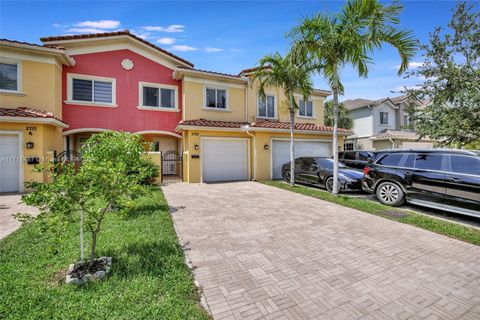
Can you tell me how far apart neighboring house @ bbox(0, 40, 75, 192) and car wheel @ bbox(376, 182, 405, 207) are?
1366 centimetres

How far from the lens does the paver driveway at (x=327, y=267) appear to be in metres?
2.84

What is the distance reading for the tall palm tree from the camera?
320 inches

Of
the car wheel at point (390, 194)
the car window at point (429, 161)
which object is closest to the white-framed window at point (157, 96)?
the car wheel at point (390, 194)

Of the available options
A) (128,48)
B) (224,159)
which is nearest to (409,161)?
(224,159)

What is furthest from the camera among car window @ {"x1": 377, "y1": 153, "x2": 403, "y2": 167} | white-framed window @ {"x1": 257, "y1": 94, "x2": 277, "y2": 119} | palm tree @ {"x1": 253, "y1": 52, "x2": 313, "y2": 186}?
white-framed window @ {"x1": 257, "y1": 94, "x2": 277, "y2": 119}

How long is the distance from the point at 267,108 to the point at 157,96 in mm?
7494

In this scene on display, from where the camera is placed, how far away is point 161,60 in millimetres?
14781

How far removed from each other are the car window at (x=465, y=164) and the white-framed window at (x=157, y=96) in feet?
44.4

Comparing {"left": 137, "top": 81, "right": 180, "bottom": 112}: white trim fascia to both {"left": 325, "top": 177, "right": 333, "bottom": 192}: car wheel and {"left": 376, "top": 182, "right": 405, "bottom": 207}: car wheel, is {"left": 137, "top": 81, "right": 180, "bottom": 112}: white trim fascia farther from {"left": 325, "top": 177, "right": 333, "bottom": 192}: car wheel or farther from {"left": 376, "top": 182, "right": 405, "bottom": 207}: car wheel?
{"left": 376, "top": 182, "right": 405, "bottom": 207}: car wheel

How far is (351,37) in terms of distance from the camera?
28.1 ft

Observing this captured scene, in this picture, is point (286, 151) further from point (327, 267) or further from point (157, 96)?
point (327, 267)

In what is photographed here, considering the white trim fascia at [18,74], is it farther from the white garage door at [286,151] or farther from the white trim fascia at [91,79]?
the white garage door at [286,151]

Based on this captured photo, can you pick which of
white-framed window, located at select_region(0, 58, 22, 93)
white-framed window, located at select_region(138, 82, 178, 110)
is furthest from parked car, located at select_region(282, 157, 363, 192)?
white-framed window, located at select_region(0, 58, 22, 93)

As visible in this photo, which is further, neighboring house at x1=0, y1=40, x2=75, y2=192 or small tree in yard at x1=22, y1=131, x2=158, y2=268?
neighboring house at x1=0, y1=40, x2=75, y2=192
